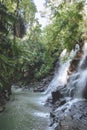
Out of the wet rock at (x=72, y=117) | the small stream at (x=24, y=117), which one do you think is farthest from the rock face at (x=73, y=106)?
the small stream at (x=24, y=117)

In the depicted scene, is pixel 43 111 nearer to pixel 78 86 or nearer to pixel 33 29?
pixel 78 86

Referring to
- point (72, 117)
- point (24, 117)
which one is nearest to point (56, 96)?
point (24, 117)

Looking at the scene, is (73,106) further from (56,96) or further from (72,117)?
(56,96)

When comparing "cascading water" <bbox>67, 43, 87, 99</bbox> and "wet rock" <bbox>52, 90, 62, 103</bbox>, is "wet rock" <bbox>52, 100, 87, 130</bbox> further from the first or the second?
"wet rock" <bbox>52, 90, 62, 103</bbox>

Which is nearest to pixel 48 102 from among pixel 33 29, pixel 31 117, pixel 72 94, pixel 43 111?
pixel 72 94

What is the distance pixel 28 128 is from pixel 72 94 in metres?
5.45

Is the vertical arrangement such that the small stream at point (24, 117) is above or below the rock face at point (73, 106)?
below

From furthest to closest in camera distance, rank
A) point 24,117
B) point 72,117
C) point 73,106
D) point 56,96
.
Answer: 1. point 56,96
2. point 73,106
3. point 24,117
4. point 72,117

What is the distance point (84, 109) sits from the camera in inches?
431

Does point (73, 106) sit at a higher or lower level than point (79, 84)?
lower

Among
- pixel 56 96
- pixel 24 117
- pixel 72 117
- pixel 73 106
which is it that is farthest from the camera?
pixel 56 96

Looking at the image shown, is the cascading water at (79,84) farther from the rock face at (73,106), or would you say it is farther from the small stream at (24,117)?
the small stream at (24,117)

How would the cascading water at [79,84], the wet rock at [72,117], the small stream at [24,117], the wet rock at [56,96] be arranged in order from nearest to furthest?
the wet rock at [72,117]
the small stream at [24,117]
the cascading water at [79,84]
the wet rock at [56,96]

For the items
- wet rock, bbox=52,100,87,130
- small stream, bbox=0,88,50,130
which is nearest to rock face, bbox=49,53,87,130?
wet rock, bbox=52,100,87,130
